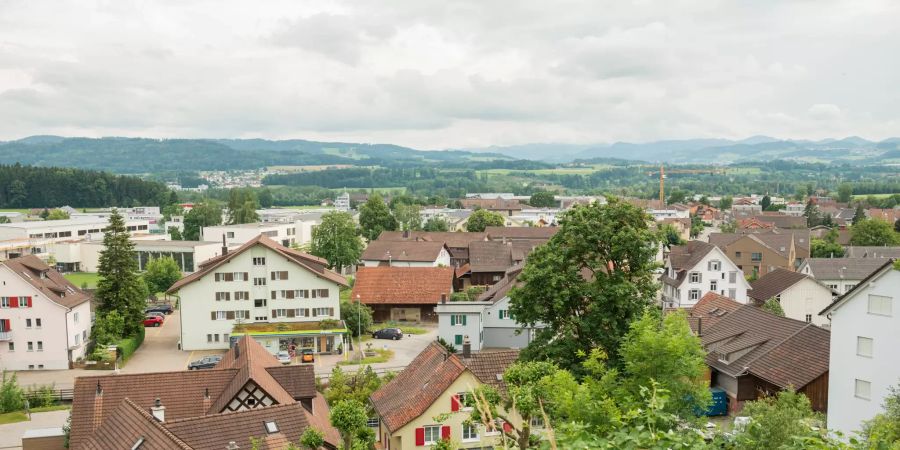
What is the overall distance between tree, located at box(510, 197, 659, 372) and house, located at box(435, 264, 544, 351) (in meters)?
19.5

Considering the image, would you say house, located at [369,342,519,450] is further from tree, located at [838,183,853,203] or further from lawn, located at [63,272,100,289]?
tree, located at [838,183,853,203]

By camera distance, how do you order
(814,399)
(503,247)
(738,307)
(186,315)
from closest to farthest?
(814,399) → (738,307) → (186,315) → (503,247)

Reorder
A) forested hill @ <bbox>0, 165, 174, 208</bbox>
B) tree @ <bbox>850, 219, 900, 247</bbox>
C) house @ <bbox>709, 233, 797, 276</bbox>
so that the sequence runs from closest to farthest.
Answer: house @ <bbox>709, 233, 797, 276</bbox>, tree @ <bbox>850, 219, 900, 247</bbox>, forested hill @ <bbox>0, 165, 174, 208</bbox>

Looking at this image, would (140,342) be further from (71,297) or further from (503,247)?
(503,247)

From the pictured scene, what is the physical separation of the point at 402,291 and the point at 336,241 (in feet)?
66.4

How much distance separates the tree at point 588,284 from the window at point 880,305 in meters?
7.32

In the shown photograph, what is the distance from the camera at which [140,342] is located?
48312 mm

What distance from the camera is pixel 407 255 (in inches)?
2844

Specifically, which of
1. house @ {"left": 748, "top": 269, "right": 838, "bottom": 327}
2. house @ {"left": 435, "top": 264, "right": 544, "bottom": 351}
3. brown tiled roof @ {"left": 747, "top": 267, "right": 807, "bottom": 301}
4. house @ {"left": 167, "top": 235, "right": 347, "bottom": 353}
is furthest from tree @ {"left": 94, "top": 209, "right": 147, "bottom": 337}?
brown tiled roof @ {"left": 747, "top": 267, "right": 807, "bottom": 301}

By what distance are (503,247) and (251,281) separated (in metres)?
30.7

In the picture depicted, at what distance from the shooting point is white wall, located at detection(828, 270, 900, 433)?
23.7 m

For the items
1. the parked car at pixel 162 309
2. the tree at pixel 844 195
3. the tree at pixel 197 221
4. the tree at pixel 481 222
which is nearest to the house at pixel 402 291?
the parked car at pixel 162 309

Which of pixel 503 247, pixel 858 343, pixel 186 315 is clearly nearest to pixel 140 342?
pixel 186 315

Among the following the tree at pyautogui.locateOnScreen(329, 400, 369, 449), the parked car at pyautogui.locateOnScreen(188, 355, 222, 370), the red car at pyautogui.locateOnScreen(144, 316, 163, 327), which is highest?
the tree at pyautogui.locateOnScreen(329, 400, 369, 449)
